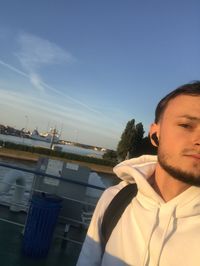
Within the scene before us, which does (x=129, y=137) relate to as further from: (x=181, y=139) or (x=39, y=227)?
(x=181, y=139)

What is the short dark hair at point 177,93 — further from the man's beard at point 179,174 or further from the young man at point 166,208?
the man's beard at point 179,174

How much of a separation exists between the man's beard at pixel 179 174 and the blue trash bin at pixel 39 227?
4303 millimetres

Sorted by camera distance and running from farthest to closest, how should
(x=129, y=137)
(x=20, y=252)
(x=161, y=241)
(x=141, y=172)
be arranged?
(x=129, y=137)
(x=20, y=252)
(x=141, y=172)
(x=161, y=241)

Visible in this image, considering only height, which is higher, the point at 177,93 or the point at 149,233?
the point at 177,93

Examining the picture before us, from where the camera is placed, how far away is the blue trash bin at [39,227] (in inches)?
223

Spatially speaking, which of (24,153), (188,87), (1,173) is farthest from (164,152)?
(24,153)

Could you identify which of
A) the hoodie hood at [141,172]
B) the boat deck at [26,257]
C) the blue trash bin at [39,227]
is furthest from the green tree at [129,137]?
the hoodie hood at [141,172]

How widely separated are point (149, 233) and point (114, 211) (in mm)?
191

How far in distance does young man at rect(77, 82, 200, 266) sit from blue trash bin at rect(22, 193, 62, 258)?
4.04m

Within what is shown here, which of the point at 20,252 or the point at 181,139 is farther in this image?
the point at 20,252

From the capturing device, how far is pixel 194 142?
1537 mm

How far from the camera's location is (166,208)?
1588 mm

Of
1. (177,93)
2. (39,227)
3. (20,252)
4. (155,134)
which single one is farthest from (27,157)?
(177,93)

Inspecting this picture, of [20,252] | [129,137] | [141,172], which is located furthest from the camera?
[129,137]
